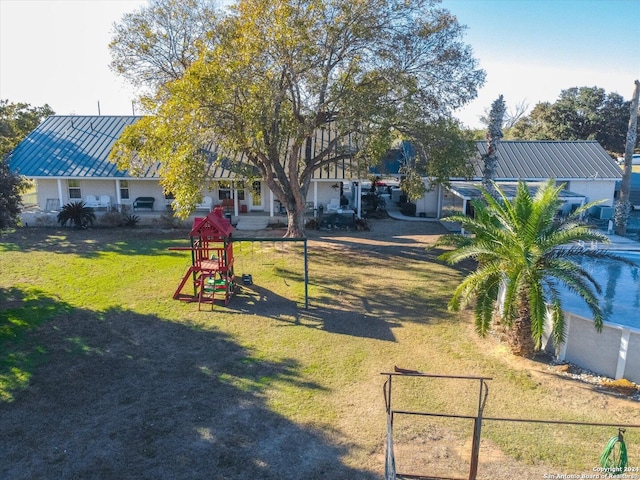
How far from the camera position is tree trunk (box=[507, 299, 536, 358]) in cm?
1082

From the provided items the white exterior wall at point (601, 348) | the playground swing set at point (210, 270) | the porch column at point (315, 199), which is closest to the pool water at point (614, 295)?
the white exterior wall at point (601, 348)

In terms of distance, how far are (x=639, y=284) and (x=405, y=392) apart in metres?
9.44

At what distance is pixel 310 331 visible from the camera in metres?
12.3

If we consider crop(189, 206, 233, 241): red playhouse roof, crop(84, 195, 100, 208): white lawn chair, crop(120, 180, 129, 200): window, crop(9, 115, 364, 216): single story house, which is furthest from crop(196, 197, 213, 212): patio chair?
crop(189, 206, 233, 241): red playhouse roof

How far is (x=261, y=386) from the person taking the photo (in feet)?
31.3

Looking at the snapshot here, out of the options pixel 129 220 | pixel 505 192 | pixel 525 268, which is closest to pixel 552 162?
pixel 505 192

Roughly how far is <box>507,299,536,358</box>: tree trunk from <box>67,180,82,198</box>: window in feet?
80.7

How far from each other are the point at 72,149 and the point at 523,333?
26276 mm

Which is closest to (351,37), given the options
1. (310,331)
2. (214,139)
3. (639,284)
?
(214,139)

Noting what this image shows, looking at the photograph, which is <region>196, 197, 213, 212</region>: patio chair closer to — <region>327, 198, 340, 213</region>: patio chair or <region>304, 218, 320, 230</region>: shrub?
<region>304, 218, 320, 230</region>: shrub

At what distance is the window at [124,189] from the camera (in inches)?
1063

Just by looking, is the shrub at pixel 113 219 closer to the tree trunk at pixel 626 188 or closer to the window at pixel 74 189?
the window at pixel 74 189

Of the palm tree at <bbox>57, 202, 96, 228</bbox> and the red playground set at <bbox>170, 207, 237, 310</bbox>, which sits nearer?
the red playground set at <bbox>170, 207, 237, 310</bbox>

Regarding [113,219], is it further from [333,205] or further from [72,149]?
[333,205]
